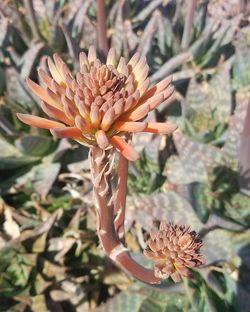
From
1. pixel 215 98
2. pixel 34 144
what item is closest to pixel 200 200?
pixel 215 98

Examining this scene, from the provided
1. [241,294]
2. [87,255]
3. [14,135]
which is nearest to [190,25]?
[14,135]

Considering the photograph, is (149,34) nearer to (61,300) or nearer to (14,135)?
(14,135)

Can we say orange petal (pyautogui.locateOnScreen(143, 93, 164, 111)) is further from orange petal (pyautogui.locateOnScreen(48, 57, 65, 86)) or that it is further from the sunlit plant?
orange petal (pyautogui.locateOnScreen(48, 57, 65, 86))

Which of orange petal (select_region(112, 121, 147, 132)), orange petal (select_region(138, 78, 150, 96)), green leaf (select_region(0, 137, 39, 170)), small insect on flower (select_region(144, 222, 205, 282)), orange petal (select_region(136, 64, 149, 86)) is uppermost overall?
green leaf (select_region(0, 137, 39, 170))

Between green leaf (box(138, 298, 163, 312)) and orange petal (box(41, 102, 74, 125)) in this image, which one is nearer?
orange petal (box(41, 102, 74, 125))

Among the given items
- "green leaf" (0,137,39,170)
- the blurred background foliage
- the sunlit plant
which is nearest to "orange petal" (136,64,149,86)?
the sunlit plant

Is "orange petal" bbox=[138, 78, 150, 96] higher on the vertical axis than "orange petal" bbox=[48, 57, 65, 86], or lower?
lower
